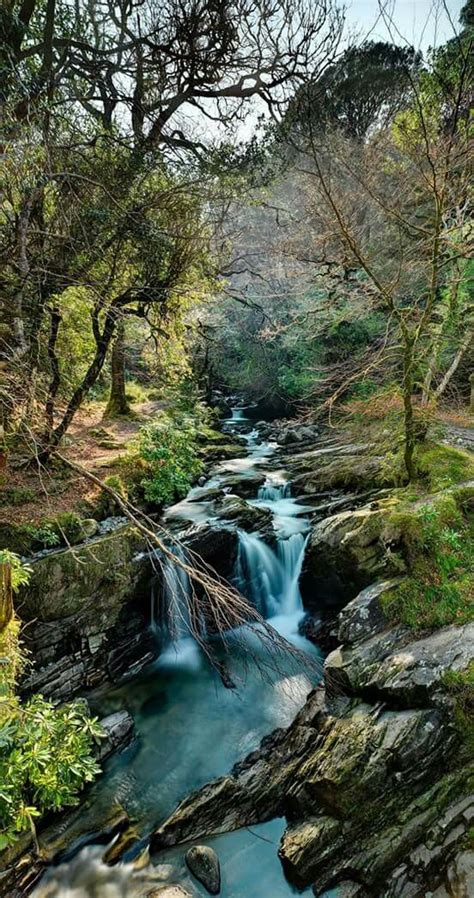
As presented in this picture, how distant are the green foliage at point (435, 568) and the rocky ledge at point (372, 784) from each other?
0.79ft

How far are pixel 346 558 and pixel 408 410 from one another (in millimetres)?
2455

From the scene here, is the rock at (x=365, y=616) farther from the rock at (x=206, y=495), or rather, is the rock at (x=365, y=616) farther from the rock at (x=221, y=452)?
the rock at (x=221, y=452)

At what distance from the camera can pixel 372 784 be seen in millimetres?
3641

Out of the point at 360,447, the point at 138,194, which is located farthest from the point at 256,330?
the point at 138,194

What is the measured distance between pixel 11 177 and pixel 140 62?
10.8 feet

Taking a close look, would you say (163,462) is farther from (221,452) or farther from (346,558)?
(346,558)

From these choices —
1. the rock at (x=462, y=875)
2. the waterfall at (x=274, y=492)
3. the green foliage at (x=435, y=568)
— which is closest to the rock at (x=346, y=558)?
the green foliage at (x=435, y=568)

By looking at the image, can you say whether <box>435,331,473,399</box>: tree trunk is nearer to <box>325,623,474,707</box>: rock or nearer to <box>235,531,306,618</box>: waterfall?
<box>235,531,306,618</box>: waterfall

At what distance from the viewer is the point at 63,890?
3580mm

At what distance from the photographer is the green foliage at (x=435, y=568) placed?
15.6ft

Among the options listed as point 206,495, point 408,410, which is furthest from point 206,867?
point 206,495

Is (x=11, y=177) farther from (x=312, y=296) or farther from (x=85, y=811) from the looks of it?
(x=312, y=296)

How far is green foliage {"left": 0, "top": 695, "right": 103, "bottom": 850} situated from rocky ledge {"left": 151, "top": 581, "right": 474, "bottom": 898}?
1362 millimetres

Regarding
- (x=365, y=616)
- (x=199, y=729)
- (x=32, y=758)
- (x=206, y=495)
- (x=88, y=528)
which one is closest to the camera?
(x=32, y=758)
